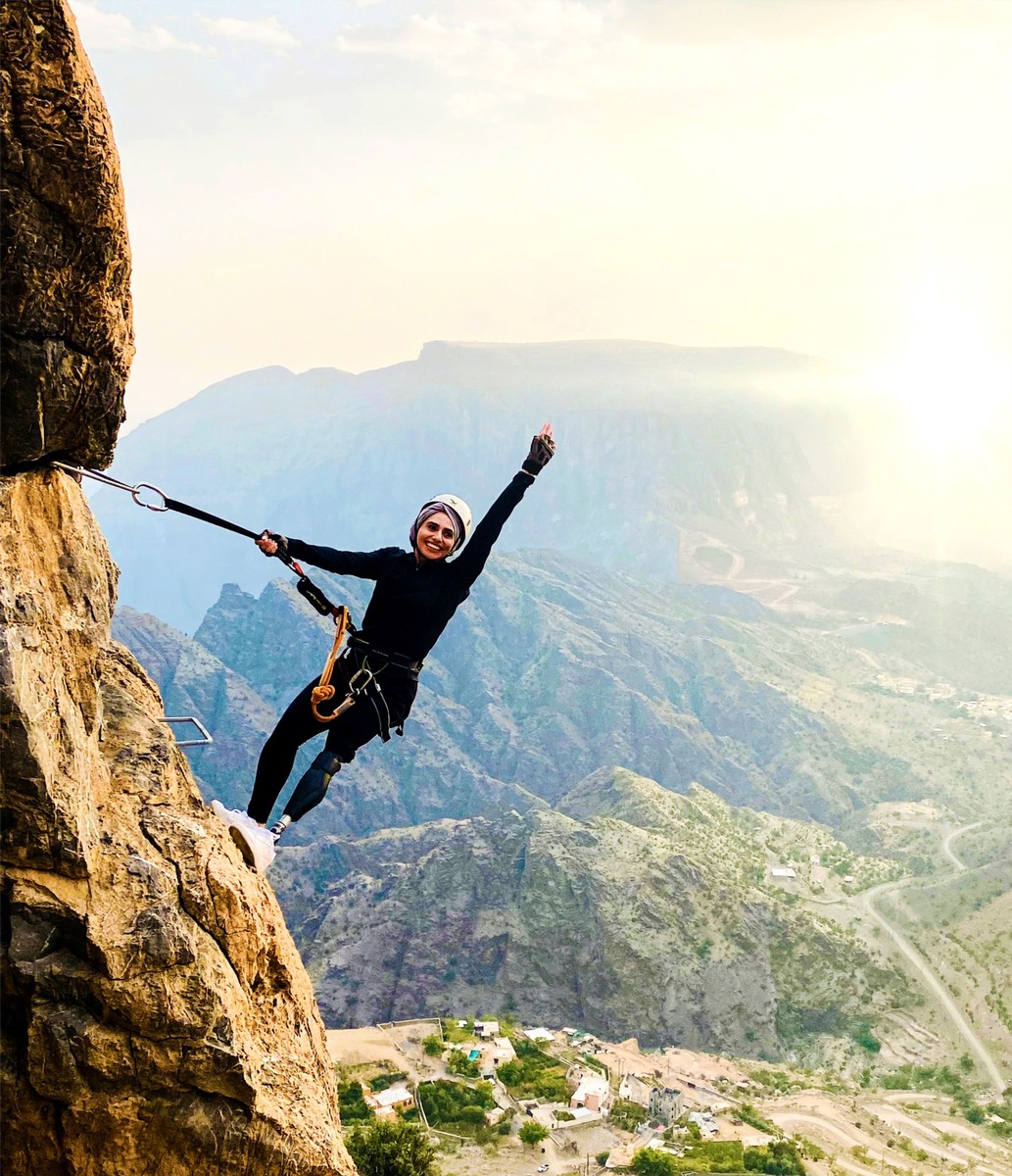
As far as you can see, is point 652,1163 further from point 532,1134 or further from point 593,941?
point 593,941

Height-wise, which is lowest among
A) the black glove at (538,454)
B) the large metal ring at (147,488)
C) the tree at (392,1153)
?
the tree at (392,1153)

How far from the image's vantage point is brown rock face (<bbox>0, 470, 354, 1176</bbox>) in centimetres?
740

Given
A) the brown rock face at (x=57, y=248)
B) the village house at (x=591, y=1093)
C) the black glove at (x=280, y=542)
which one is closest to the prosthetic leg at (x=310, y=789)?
the black glove at (x=280, y=542)

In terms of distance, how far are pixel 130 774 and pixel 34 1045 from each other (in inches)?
87.7

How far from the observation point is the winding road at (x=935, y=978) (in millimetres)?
91700

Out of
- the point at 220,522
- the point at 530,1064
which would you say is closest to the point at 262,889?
the point at 220,522

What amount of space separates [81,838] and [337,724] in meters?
3.26

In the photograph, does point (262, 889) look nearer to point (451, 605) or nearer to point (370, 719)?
point (370, 719)

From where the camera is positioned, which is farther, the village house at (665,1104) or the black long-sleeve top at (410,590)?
the village house at (665,1104)

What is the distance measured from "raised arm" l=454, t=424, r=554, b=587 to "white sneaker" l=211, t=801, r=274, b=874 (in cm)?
317

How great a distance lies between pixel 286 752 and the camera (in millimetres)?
10453

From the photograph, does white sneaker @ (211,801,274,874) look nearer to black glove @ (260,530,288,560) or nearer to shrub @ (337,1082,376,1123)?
black glove @ (260,530,288,560)

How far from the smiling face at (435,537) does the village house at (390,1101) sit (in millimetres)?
63456

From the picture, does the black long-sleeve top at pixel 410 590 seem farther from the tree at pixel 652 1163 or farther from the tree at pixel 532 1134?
the tree at pixel 532 1134
